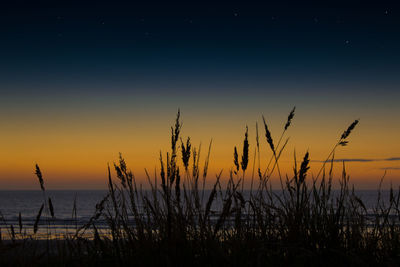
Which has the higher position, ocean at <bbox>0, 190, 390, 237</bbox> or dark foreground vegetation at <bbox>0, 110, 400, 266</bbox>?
dark foreground vegetation at <bbox>0, 110, 400, 266</bbox>

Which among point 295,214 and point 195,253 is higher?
point 295,214

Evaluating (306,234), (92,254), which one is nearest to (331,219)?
(306,234)

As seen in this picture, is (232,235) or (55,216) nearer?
(232,235)

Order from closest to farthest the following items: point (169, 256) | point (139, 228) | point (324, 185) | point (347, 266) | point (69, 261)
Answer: point (169, 256) < point (347, 266) < point (139, 228) < point (69, 261) < point (324, 185)

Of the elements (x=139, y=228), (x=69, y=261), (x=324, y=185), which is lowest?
(x=69, y=261)

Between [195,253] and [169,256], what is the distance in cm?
26

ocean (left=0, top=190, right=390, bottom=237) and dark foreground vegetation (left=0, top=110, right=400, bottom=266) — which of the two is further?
ocean (left=0, top=190, right=390, bottom=237)

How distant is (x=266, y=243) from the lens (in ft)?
10.2

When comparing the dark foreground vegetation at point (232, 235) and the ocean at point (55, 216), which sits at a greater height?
the dark foreground vegetation at point (232, 235)

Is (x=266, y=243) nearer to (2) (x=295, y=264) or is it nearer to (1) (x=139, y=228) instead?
(2) (x=295, y=264)

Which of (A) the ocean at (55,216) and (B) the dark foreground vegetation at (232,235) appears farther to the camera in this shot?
(A) the ocean at (55,216)

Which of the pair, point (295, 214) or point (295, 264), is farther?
point (295, 214)

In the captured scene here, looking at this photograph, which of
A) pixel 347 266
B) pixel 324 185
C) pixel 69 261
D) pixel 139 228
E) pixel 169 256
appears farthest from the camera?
pixel 324 185

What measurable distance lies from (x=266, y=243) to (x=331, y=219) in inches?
26.1
